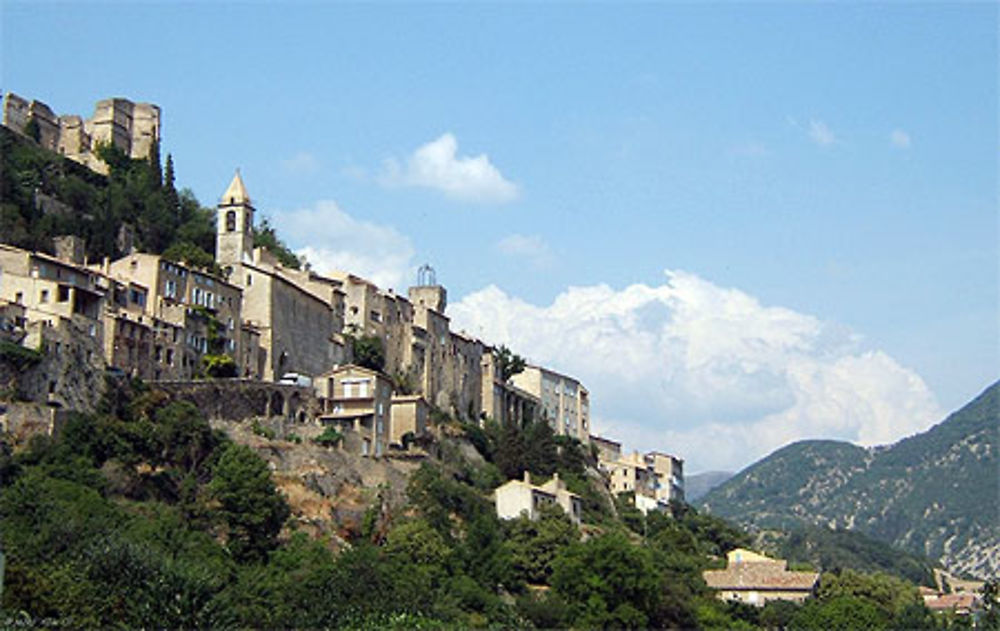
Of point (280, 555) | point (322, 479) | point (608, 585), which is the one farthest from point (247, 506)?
point (608, 585)

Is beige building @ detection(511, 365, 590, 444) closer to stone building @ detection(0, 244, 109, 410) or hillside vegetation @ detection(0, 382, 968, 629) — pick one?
hillside vegetation @ detection(0, 382, 968, 629)

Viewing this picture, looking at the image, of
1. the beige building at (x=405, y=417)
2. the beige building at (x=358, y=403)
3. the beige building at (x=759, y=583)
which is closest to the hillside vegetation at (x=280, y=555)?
the beige building at (x=759, y=583)

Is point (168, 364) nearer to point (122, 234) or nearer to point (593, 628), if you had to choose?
point (122, 234)

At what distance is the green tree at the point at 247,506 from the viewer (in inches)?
2522

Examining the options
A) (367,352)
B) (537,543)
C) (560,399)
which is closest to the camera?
(537,543)

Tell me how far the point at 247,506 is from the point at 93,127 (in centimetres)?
5232

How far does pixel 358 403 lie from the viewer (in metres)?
81.4

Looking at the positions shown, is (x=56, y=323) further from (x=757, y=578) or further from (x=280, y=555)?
(x=757, y=578)

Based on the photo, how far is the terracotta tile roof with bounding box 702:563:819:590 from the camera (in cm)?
8535

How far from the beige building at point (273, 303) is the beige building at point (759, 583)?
26266 millimetres

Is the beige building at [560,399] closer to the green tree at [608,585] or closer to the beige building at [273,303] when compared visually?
the beige building at [273,303]

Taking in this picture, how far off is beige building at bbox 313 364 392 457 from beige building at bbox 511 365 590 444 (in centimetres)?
3038

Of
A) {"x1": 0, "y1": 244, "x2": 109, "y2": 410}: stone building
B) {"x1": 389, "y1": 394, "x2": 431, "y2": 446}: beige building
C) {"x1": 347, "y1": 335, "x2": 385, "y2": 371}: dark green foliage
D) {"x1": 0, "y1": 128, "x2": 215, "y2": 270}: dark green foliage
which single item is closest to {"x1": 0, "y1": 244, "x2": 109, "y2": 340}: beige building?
{"x1": 0, "y1": 244, "x2": 109, "y2": 410}: stone building

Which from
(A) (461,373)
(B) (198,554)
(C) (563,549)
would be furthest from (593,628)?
(A) (461,373)
